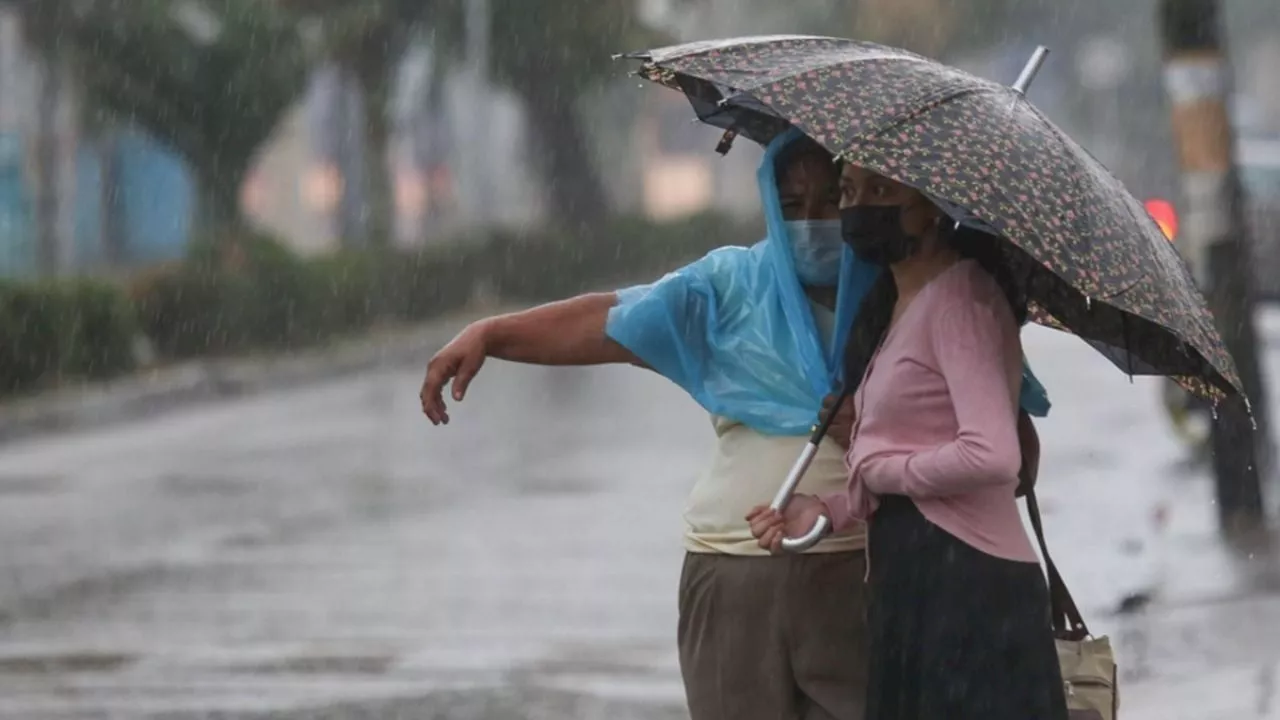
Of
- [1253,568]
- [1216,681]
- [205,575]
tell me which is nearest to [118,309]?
[205,575]

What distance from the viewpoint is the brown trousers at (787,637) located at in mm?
3801

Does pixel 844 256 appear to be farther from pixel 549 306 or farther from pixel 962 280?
pixel 549 306

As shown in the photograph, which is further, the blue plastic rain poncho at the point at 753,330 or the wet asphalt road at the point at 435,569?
the wet asphalt road at the point at 435,569

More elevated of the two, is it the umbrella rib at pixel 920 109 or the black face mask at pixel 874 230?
the umbrella rib at pixel 920 109

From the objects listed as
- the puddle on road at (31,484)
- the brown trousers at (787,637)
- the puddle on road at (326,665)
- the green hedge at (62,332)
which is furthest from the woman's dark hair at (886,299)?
the green hedge at (62,332)

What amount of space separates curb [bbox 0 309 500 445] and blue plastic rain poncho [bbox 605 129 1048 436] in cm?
1334

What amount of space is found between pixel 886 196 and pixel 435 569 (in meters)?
6.47

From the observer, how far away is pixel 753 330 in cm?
388

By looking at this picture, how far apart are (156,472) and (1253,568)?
758cm

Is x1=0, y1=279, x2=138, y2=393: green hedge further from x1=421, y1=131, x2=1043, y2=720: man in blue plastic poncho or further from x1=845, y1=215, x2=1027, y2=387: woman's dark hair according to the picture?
x1=845, y1=215, x2=1027, y2=387: woman's dark hair

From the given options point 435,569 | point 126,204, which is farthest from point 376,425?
point 126,204

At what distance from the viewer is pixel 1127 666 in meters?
7.42

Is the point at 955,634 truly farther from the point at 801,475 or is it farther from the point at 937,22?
the point at 937,22

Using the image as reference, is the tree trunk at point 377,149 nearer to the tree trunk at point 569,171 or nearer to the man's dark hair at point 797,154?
the tree trunk at point 569,171
